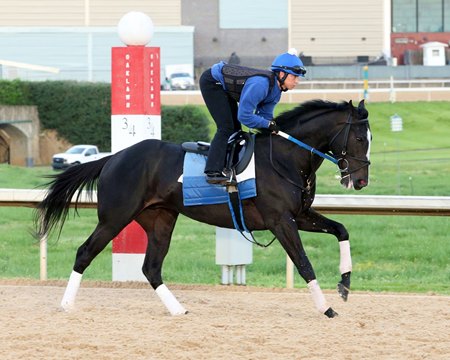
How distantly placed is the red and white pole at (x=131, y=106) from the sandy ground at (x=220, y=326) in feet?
1.27

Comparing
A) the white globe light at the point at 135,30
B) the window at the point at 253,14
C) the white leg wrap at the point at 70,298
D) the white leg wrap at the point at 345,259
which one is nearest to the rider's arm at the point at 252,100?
the white leg wrap at the point at 345,259

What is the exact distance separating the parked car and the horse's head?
42940mm

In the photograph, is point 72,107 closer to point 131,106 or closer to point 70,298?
point 131,106

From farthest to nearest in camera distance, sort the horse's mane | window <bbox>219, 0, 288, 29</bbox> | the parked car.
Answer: window <bbox>219, 0, 288, 29</bbox> → the parked car → the horse's mane

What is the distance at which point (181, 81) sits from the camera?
171ft

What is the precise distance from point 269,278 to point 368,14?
5012cm

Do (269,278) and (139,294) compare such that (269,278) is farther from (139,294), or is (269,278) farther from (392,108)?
(392,108)

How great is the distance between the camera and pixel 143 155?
9031 millimetres

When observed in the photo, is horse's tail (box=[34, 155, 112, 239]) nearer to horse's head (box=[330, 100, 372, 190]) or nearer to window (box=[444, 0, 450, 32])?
horse's head (box=[330, 100, 372, 190])

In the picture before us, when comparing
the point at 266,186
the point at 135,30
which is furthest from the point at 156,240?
the point at 135,30

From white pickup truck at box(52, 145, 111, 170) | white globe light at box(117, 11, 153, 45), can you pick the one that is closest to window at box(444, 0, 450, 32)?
white pickup truck at box(52, 145, 111, 170)

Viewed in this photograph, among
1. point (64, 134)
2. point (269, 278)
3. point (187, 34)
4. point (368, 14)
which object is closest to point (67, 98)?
point (64, 134)

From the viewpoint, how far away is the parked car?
2025 inches

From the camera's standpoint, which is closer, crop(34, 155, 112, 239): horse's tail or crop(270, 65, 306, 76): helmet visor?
crop(270, 65, 306, 76): helmet visor
